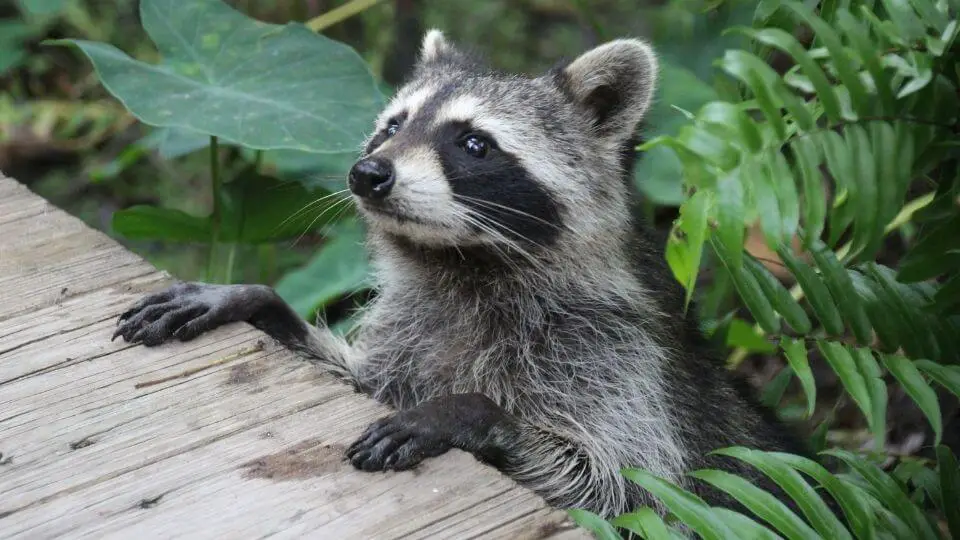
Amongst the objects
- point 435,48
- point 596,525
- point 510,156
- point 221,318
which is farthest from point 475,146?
point 596,525

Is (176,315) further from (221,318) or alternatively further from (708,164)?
(708,164)

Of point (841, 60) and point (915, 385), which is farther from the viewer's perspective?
point (915, 385)

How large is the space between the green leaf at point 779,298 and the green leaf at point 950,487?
57 cm

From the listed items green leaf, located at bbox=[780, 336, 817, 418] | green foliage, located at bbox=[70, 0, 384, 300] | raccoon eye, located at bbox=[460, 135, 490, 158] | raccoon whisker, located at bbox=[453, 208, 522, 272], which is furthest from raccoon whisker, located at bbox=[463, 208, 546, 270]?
green foliage, located at bbox=[70, 0, 384, 300]

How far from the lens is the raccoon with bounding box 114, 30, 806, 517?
3881 millimetres

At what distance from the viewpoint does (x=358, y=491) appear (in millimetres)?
2861

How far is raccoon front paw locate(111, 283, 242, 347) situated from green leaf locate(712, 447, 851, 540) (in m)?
1.68

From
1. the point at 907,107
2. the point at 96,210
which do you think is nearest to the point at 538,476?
the point at 907,107

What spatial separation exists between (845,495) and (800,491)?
0.18 meters

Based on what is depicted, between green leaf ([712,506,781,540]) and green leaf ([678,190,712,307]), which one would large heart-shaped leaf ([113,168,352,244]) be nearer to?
green leaf ([678,190,712,307])

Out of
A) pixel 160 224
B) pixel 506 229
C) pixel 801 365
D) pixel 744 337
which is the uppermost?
pixel 801 365

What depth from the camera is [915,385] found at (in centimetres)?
322

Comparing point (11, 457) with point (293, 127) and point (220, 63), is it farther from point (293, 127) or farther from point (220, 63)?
point (220, 63)

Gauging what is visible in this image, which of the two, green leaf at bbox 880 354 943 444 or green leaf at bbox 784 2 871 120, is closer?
green leaf at bbox 784 2 871 120
